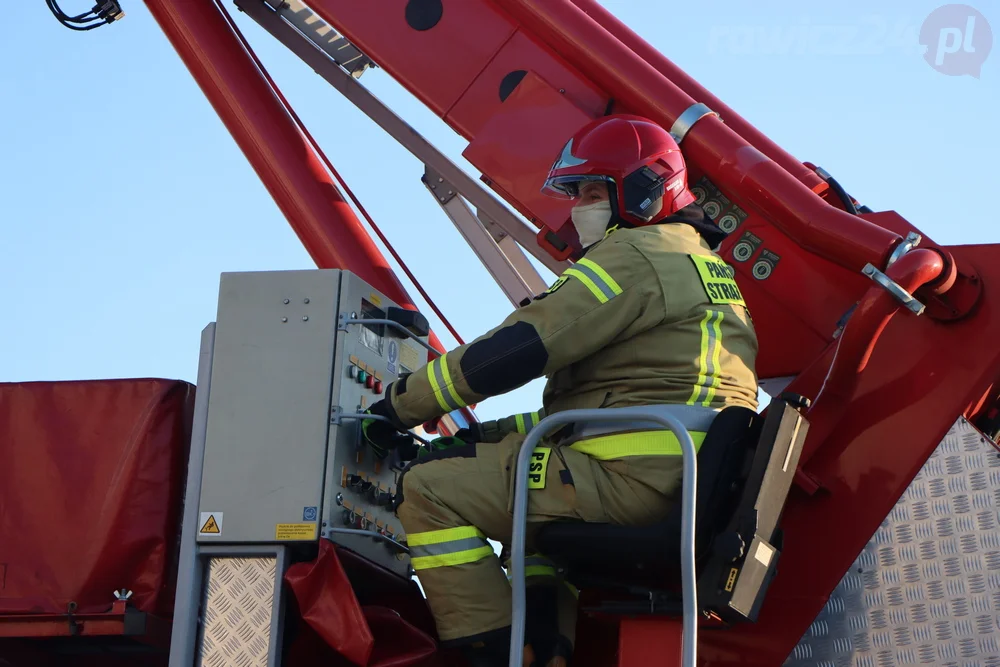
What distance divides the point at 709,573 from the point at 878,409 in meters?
0.93

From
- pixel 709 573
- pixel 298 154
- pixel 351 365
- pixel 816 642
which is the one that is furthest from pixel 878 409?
pixel 298 154

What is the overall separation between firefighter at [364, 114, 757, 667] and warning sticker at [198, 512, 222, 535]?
20.4 inches

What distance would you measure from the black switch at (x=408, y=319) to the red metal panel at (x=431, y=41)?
3.62 ft

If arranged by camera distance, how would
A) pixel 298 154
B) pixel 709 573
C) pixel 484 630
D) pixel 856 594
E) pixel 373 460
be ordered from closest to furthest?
pixel 709 573 → pixel 484 630 → pixel 856 594 → pixel 373 460 → pixel 298 154

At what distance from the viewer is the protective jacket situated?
3365 mm

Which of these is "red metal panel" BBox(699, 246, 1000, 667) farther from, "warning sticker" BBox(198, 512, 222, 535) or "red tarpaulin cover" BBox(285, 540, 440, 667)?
"warning sticker" BBox(198, 512, 222, 535)

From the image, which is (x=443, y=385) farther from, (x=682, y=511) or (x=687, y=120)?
(x=687, y=120)

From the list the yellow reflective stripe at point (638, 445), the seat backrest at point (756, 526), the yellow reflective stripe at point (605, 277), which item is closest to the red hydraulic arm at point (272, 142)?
the yellow reflective stripe at point (605, 277)

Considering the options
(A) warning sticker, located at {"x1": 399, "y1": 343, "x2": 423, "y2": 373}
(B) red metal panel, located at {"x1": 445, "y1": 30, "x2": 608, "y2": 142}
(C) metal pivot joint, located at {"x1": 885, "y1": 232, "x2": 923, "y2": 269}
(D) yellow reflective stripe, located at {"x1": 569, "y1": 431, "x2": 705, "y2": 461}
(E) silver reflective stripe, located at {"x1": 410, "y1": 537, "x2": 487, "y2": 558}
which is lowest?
(E) silver reflective stripe, located at {"x1": 410, "y1": 537, "x2": 487, "y2": 558}

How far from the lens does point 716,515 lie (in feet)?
10.5

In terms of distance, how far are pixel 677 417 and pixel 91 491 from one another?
1.74 meters

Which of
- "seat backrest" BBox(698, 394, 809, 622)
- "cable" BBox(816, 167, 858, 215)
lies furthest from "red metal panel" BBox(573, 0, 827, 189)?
"seat backrest" BBox(698, 394, 809, 622)

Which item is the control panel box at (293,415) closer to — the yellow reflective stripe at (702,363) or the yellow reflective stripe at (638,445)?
the yellow reflective stripe at (638,445)

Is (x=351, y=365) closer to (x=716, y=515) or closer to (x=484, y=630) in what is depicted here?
(x=484, y=630)
